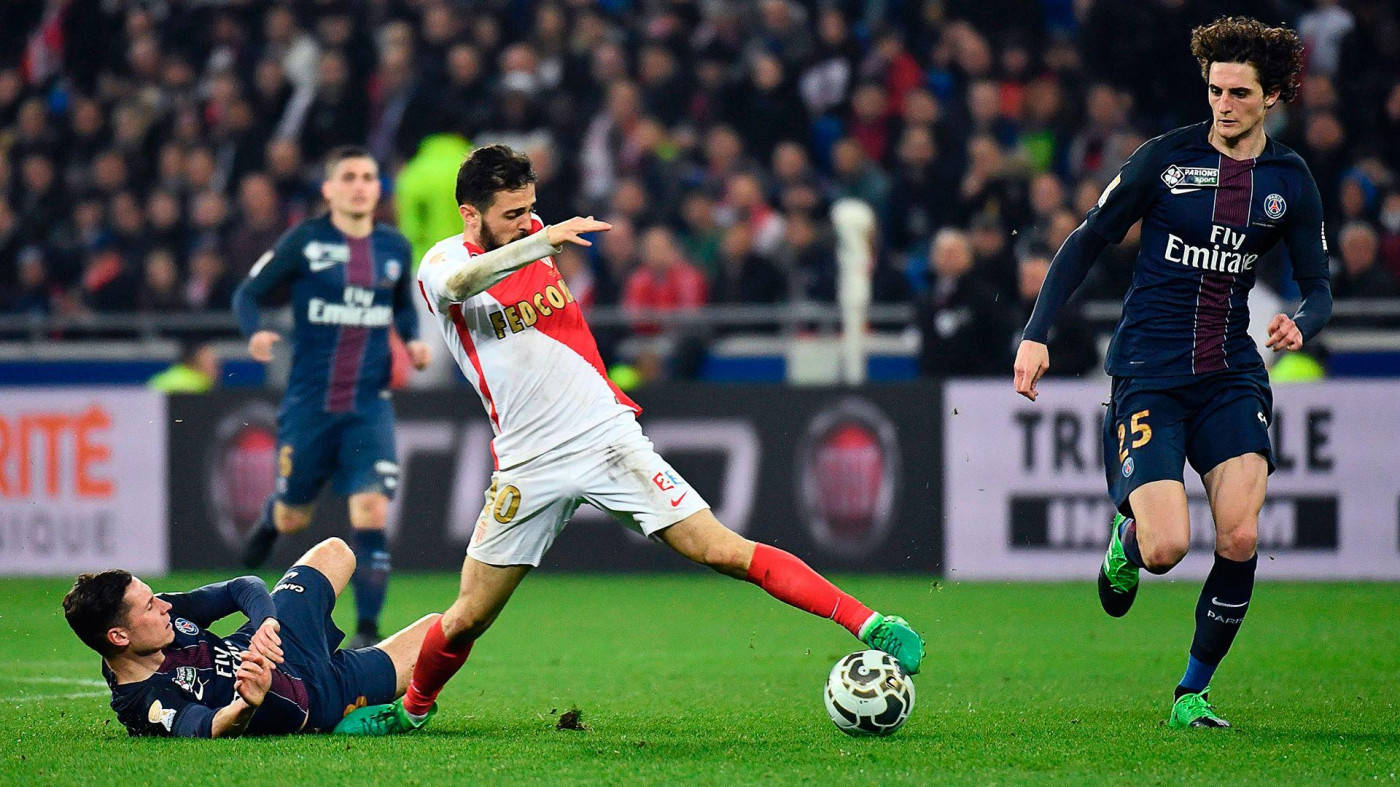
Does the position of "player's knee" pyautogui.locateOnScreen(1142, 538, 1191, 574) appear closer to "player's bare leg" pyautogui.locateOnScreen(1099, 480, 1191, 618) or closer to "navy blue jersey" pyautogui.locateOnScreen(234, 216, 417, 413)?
"player's bare leg" pyautogui.locateOnScreen(1099, 480, 1191, 618)

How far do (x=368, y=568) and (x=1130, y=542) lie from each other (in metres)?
4.09

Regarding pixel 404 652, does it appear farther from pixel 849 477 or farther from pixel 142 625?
pixel 849 477

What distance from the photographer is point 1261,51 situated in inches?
245

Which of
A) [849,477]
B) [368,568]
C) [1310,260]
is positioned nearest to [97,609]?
[368,568]

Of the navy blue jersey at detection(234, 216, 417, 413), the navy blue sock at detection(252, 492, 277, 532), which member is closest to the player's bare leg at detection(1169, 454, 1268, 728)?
the navy blue jersey at detection(234, 216, 417, 413)

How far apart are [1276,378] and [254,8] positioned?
1137cm

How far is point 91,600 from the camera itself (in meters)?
6.10

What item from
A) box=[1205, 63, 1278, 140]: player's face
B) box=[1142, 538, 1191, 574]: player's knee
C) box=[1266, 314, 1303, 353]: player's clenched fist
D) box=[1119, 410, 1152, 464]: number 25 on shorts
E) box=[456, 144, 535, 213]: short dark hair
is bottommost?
box=[1142, 538, 1191, 574]: player's knee

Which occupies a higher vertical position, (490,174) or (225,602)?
(490,174)

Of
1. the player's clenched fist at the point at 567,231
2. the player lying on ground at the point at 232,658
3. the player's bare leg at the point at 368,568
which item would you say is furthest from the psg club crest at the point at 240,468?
the player's clenched fist at the point at 567,231

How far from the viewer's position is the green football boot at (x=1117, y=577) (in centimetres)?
682

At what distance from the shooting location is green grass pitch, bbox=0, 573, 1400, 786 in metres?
5.62

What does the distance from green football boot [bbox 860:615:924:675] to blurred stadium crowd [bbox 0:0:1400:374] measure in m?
6.66

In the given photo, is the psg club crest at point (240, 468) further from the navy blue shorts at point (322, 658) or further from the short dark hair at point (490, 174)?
the short dark hair at point (490, 174)
